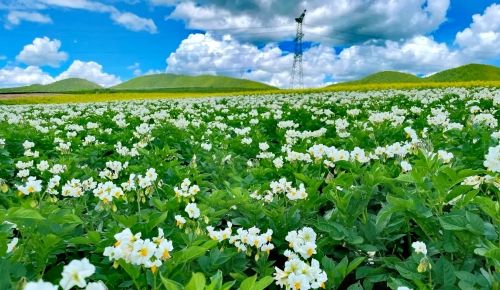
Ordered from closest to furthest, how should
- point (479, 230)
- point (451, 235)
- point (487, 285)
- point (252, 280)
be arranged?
1. point (252, 280)
2. point (487, 285)
3. point (479, 230)
4. point (451, 235)

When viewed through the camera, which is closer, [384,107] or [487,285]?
[487,285]

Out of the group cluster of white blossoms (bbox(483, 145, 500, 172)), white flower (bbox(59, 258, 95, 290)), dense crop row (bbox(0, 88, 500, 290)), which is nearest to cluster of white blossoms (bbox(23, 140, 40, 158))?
dense crop row (bbox(0, 88, 500, 290))

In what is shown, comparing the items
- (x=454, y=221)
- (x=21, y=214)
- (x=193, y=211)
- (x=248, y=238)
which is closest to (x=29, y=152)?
(x=193, y=211)

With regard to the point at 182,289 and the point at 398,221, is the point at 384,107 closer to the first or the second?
the point at 398,221

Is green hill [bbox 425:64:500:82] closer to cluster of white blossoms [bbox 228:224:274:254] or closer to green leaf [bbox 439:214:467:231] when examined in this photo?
green leaf [bbox 439:214:467:231]

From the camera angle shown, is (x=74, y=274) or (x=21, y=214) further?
(x=21, y=214)

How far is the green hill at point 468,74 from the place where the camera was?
11010 cm

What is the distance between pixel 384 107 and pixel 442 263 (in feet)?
42.0

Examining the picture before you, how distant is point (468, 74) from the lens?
112 meters

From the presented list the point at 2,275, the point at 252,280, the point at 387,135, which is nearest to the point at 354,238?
the point at 252,280

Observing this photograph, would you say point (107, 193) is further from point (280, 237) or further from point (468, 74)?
point (468, 74)

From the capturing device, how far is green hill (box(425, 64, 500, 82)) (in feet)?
361

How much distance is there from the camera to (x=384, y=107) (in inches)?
583

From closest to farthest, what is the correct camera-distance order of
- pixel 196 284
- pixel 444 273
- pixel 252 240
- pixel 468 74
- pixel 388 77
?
1. pixel 196 284
2. pixel 444 273
3. pixel 252 240
4. pixel 468 74
5. pixel 388 77
